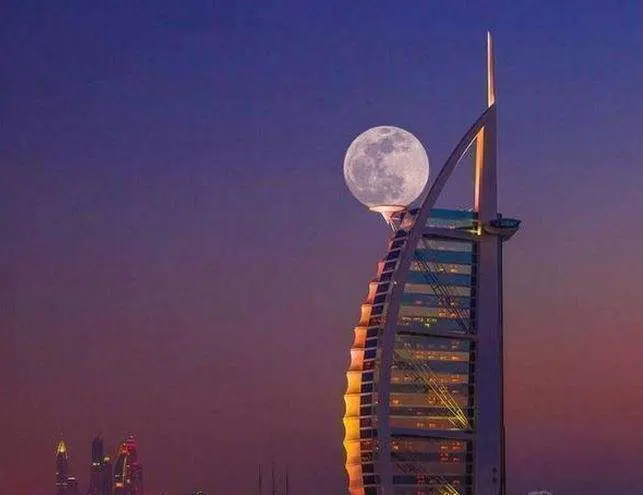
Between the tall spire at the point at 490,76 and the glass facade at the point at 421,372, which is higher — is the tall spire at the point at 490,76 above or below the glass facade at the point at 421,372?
above

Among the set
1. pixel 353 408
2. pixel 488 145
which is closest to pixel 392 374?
pixel 353 408

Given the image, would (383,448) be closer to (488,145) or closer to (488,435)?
(488,435)

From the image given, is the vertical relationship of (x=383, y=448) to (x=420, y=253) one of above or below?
below

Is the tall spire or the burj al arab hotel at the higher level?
the tall spire

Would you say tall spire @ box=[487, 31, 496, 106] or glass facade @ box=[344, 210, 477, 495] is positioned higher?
tall spire @ box=[487, 31, 496, 106]

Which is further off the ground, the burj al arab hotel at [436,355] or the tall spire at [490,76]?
the tall spire at [490,76]

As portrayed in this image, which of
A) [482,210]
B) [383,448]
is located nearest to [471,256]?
[482,210]

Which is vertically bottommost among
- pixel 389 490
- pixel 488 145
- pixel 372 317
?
pixel 389 490
